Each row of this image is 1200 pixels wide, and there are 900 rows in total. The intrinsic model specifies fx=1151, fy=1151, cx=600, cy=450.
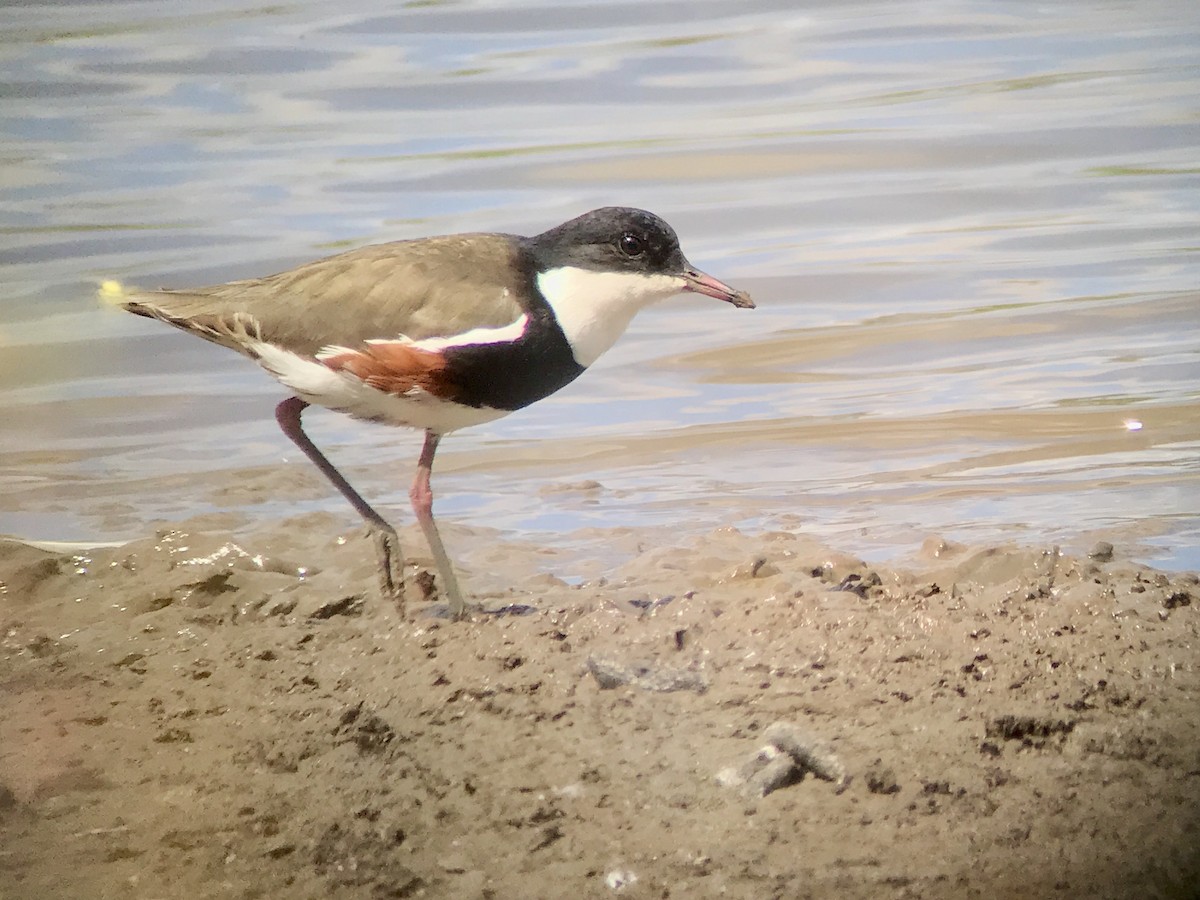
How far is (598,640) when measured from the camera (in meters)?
2.09

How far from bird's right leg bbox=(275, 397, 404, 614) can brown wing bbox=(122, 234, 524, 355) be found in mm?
252

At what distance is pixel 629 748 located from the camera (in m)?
1.81

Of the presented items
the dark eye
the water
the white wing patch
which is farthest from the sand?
the dark eye

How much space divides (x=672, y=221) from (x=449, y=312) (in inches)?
27.0

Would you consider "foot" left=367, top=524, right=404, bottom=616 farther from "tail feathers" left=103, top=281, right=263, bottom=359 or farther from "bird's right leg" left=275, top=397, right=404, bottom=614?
"tail feathers" left=103, top=281, right=263, bottom=359

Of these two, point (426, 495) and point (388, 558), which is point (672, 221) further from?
point (388, 558)

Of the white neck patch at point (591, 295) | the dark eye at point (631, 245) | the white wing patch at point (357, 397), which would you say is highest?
the dark eye at point (631, 245)

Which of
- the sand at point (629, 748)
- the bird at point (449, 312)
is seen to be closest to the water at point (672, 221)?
the bird at point (449, 312)

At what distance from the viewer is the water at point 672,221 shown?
242 cm

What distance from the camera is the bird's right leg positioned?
262cm

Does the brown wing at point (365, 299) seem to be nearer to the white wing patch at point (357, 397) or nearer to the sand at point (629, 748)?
the white wing patch at point (357, 397)

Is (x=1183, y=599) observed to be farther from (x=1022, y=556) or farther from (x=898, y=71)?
(x=898, y=71)

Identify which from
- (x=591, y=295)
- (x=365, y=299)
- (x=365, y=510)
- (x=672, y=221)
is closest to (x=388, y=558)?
(x=365, y=510)

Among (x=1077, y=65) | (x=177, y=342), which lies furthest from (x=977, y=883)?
(x=177, y=342)
